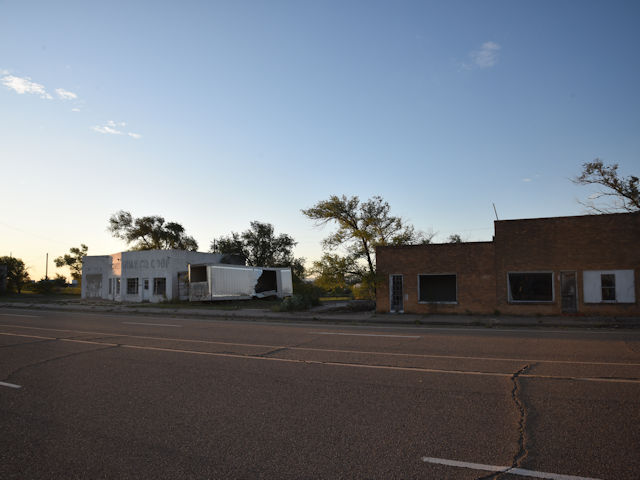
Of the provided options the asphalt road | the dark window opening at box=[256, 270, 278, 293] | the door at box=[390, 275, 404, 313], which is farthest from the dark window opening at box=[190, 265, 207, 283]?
the asphalt road

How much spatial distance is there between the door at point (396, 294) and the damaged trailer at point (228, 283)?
49.0 feet

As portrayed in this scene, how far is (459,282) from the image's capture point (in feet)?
67.9

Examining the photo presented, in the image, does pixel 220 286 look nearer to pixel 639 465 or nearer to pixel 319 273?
pixel 319 273

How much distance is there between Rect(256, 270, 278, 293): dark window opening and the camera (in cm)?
3825

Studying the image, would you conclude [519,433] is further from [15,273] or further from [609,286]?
[15,273]

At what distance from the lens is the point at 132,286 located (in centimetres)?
3775

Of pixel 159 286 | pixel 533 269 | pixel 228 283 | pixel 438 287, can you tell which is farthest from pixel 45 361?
pixel 159 286

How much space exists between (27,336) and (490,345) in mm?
14159

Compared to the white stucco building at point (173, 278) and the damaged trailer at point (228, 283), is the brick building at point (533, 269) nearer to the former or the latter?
the damaged trailer at point (228, 283)

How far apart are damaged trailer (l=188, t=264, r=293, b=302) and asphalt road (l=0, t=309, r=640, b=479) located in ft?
69.2

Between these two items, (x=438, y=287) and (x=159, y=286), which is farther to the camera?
(x=159, y=286)

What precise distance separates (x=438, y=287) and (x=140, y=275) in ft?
88.0

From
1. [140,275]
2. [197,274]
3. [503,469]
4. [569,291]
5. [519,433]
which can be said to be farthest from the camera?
[140,275]

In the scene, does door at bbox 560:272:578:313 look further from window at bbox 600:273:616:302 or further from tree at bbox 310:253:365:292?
tree at bbox 310:253:365:292
